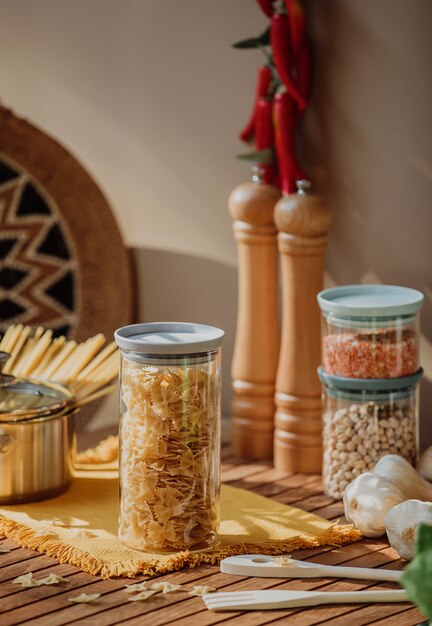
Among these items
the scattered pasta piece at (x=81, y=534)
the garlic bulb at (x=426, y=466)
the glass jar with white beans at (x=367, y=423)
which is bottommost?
the scattered pasta piece at (x=81, y=534)

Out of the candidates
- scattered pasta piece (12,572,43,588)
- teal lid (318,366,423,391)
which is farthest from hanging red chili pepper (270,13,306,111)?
scattered pasta piece (12,572,43,588)

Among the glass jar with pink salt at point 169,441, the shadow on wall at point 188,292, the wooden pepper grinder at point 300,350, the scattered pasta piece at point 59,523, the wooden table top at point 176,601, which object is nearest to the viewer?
the wooden table top at point 176,601

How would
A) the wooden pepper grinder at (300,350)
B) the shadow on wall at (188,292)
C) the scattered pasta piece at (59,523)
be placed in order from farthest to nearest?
the shadow on wall at (188,292) < the wooden pepper grinder at (300,350) < the scattered pasta piece at (59,523)

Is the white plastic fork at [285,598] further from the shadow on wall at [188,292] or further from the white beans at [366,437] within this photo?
the shadow on wall at [188,292]

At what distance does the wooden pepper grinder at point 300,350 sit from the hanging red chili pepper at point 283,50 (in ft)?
0.43

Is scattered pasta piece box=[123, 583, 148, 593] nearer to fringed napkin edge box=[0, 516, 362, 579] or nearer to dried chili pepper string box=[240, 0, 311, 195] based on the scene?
fringed napkin edge box=[0, 516, 362, 579]

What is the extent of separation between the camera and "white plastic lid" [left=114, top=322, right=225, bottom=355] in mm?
1067

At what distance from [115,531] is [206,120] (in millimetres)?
680

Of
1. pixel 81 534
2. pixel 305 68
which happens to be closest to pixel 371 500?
pixel 81 534

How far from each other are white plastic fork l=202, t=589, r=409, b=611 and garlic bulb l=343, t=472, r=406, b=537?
151 mm

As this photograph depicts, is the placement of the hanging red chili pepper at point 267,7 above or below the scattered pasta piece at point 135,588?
above

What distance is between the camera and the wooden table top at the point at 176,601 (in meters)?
0.97

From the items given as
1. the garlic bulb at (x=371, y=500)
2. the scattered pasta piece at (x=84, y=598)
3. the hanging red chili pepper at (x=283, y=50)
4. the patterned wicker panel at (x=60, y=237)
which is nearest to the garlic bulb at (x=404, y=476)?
the garlic bulb at (x=371, y=500)

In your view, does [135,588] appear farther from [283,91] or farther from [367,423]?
[283,91]
